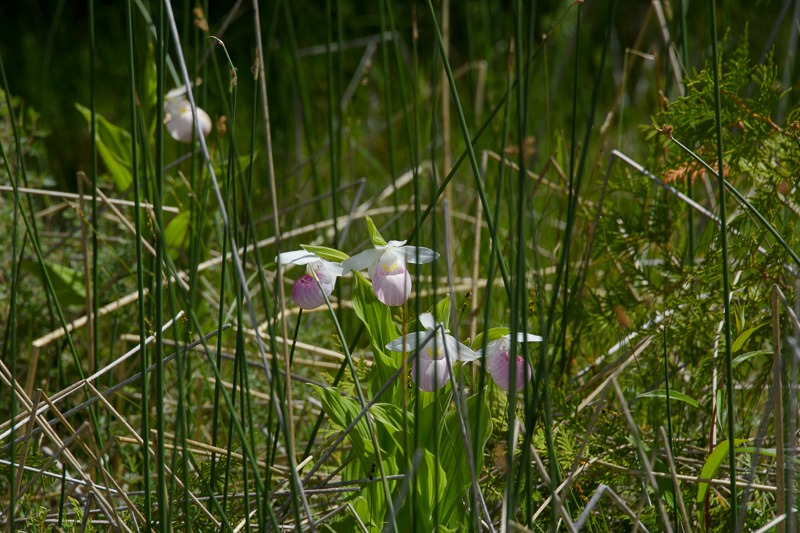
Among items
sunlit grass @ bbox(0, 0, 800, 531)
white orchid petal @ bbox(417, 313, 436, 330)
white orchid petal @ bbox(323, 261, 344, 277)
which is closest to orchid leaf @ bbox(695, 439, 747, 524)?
sunlit grass @ bbox(0, 0, 800, 531)

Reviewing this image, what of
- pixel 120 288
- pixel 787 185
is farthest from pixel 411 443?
pixel 120 288

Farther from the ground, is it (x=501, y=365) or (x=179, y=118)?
(x=179, y=118)

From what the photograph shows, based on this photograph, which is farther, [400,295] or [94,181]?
[94,181]

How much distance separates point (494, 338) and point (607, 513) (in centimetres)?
32

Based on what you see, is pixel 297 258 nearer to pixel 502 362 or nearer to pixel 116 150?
pixel 502 362

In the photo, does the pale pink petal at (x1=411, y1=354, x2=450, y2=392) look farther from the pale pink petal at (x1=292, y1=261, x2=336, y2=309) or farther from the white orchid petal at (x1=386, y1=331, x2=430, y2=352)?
the pale pink petal at (x1=292, y1=261, x2=336, y2=309)

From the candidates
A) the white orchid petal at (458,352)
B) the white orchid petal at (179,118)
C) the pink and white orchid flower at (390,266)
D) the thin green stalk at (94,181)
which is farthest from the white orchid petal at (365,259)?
the white orchid petal at (179,118)

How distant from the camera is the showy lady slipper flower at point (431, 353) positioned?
76 cm

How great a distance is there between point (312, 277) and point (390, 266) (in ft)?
0.27

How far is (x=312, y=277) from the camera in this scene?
821 mm

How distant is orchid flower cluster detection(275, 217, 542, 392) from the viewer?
775mm

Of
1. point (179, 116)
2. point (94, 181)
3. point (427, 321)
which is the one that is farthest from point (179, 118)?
point (427, 321)

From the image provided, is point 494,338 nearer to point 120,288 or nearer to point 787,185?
point 787,185

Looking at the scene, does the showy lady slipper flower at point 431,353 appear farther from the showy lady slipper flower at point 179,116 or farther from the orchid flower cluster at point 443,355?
the showy lady slipper flower at point 179,116
